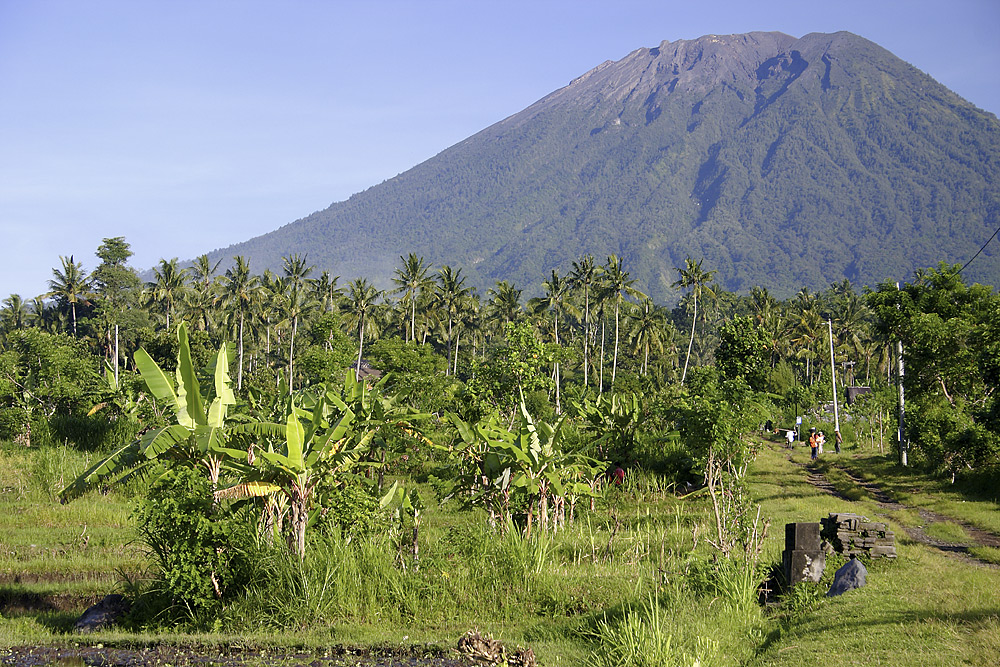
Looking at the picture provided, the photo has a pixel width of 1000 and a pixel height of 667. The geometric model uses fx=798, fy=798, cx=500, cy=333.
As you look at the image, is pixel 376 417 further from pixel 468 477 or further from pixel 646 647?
pixel 646 647

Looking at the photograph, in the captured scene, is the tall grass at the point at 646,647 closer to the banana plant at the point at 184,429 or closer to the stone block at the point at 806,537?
the stone block at the point at 806,537

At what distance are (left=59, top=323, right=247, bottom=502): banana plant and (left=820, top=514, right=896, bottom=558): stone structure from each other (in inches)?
344

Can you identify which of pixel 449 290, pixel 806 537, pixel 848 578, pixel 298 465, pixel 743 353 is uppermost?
pixel 449 290

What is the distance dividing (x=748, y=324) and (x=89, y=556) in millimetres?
15778

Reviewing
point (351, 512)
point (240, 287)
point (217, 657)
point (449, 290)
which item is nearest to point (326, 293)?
point (240, 287)

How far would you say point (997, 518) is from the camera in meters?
16.2

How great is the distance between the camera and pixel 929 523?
16.6 metres

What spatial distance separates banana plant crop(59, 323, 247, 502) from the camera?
10.6m

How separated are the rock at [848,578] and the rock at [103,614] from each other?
29.6 feet

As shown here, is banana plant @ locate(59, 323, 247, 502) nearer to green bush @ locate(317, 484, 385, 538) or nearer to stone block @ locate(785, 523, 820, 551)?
green bush @ locate(317, 484, 385, 538)

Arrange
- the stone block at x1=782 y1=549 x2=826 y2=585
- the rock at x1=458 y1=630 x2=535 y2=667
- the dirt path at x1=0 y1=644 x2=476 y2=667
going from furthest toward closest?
the stone block at x1=782 y1=549 x2=826 y2=585 → the dirt path at x1=0 y1=644 x2=476 y2=667 → the rock at x1=458 y1=630 x2=535 y2=667

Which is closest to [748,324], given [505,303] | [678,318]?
[505,303]

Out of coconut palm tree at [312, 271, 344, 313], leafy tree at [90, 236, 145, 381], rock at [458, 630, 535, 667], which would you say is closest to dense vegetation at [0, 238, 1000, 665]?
rock at [458, 630, 535, 667]

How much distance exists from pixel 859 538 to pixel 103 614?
34.6 ft
